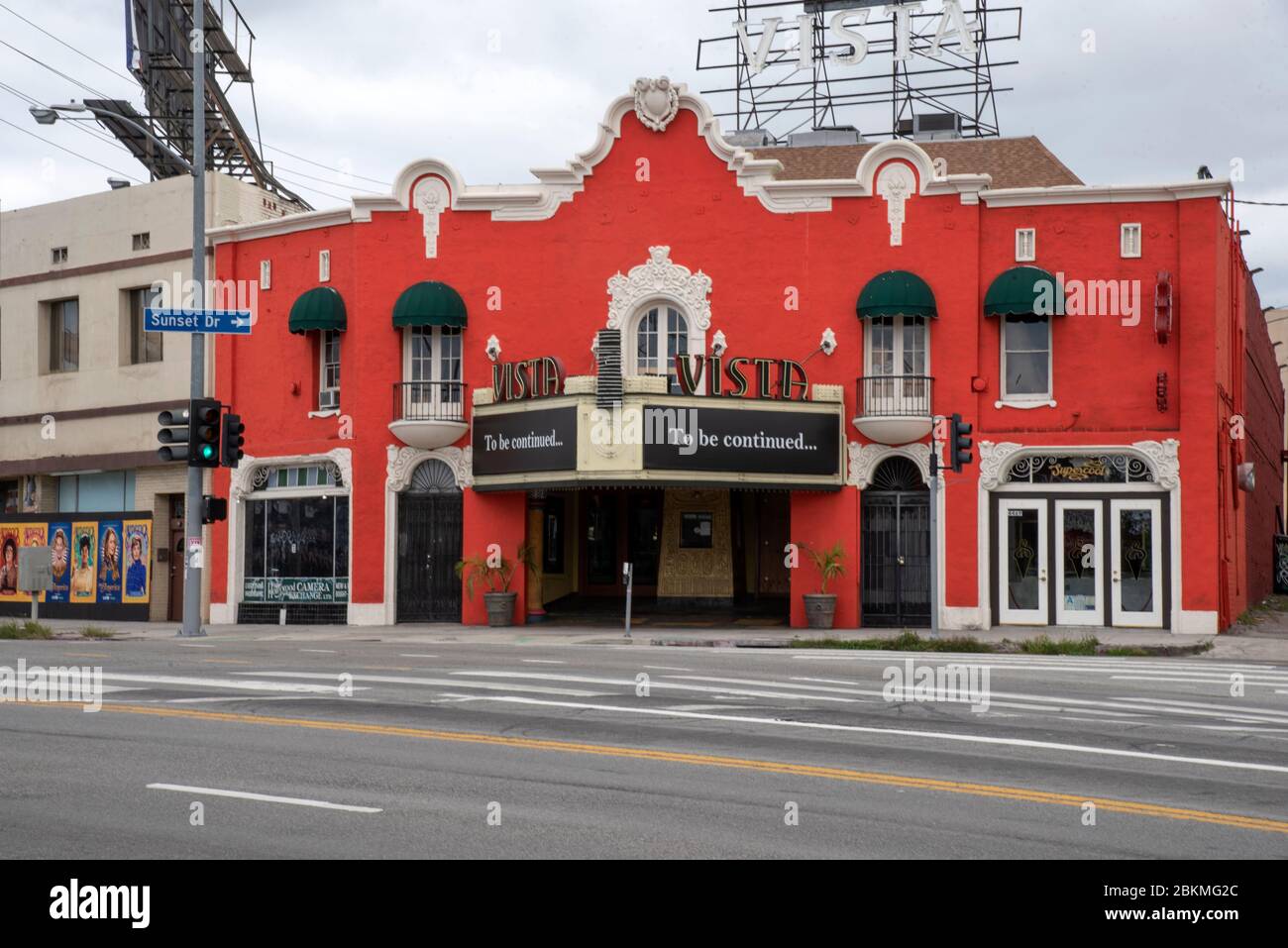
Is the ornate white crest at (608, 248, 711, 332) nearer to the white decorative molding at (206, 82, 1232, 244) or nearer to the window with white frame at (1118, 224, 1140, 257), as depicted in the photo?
the white decorative molding at (206, 82, 1232, 244)

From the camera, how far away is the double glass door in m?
28.1

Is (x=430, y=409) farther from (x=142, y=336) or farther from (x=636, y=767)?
(x=636, y=767)

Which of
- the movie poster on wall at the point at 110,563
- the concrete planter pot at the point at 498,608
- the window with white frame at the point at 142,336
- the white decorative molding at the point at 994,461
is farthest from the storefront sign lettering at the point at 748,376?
the movie poster on wall at the point at 110,563

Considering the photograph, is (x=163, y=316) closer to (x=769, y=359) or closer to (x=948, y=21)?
(x=769, y=359)

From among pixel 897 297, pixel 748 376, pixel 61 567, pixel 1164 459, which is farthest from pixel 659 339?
pixel 61 567

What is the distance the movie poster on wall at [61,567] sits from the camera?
3634 centimetres

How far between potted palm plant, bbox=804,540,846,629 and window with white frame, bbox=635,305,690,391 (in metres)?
5.44

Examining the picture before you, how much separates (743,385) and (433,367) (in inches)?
296

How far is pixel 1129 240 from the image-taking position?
28.4 m

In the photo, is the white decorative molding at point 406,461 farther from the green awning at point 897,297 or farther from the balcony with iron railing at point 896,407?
the green awning at point 897,297

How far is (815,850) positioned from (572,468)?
2008cm

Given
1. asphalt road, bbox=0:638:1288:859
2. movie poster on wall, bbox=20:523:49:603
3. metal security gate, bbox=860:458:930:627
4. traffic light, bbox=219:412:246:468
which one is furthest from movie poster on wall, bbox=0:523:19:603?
metal security gate, bbox=860:458:930:627

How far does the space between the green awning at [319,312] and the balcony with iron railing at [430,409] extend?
7.29 feet

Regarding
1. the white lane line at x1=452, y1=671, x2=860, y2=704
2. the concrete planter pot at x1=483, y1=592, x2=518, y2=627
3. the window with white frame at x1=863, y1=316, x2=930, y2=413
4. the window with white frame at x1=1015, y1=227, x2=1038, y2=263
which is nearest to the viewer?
the white lane line at x1=452, y1=671, x2=860, y2=704
